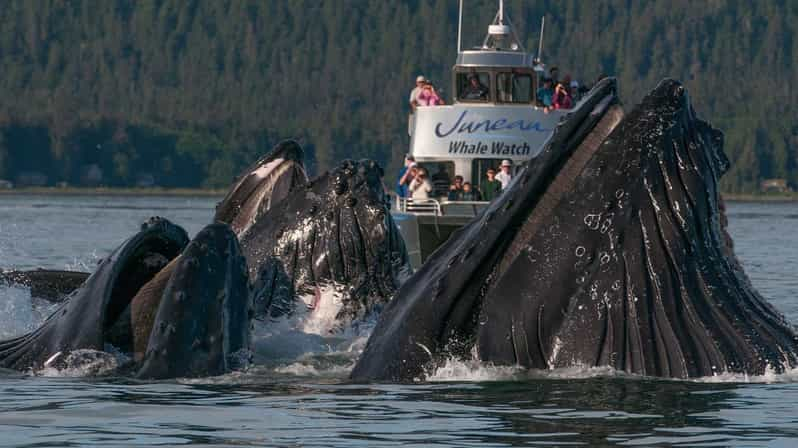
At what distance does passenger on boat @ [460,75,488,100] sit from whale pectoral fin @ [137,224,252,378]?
98.0ft

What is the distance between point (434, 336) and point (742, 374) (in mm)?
1498

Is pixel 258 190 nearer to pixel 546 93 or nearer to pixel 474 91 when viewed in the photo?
pixel 546 93

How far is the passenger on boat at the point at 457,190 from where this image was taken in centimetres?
3772

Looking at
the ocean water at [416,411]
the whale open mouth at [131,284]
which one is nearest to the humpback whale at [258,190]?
the whale open mouth at [131,284]

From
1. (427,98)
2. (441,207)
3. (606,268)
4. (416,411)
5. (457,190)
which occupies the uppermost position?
(427,98)

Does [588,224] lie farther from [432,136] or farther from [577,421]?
[432,136]

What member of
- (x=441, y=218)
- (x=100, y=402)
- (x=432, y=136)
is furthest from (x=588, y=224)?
(x=432, y=136)

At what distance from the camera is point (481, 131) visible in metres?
38.8

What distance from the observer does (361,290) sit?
537 inches

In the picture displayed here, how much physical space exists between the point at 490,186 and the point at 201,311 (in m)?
26.8

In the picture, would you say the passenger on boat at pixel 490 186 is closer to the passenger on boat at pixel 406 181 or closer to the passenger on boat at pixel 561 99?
the passenger on boat at pixel 406 181

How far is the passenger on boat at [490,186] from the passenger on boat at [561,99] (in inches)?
74.1

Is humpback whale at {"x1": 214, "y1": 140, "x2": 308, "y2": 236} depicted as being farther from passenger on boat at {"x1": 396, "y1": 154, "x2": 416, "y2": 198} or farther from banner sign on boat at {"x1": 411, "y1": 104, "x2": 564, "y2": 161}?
banner sign on boat at {"x1": 411, "y1": 104, "x2": 564, "y2": 161}

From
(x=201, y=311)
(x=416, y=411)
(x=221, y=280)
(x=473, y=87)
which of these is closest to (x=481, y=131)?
(x=473, y=87)
